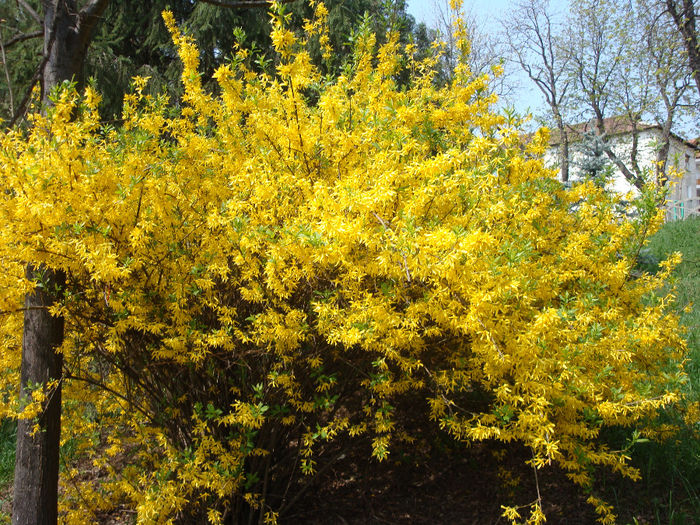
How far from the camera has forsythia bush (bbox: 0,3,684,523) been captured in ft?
6.98

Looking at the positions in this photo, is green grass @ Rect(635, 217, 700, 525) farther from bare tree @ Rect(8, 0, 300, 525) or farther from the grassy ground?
bare tree @ Rect(8, 0, 300, 525)

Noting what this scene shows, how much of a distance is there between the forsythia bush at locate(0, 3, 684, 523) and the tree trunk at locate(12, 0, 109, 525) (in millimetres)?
115

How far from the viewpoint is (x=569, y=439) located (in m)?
2.43

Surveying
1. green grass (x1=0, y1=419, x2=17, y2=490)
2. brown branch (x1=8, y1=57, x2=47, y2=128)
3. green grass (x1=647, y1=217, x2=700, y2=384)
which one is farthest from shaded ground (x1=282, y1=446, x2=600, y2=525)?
brown branch (x1=8, y1=57, x2=47, y2=128)

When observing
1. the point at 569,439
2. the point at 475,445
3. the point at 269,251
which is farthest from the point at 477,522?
the point at 269,251

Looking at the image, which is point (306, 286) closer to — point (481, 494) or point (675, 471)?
point (481, 494)

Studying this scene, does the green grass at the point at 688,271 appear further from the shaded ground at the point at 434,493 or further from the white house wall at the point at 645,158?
the shaded ground at the point at 434,493

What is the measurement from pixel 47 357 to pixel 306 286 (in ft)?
5.09

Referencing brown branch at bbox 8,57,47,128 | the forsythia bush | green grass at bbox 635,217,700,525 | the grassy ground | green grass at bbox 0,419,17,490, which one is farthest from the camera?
green grass at bbox 0,419,17,490

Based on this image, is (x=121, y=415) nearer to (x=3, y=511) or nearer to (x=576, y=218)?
(x=3, y=511)

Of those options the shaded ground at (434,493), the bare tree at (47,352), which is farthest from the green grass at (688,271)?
the bare tree at (47,352)

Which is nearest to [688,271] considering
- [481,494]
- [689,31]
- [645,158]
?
[689,31]

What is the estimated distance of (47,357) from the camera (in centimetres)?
282

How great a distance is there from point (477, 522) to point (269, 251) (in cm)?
246
